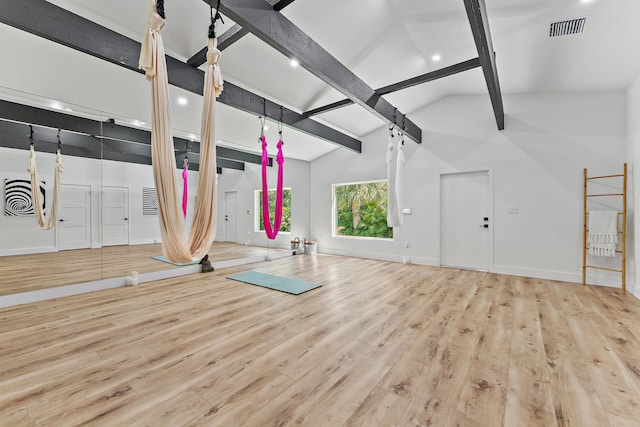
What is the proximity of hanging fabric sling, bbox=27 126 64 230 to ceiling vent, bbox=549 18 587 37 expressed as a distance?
581 centimetres

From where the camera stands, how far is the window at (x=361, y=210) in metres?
6.13

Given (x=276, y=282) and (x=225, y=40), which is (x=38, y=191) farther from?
(x=276, y=282)

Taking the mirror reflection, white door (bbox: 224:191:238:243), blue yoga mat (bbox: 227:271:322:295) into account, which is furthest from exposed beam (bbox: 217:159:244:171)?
blue yoga mat (bbox: 227:271:322:295)

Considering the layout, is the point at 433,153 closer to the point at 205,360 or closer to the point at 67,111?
the point at 205,360

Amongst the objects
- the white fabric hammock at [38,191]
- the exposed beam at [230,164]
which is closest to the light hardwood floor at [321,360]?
the white fabric hammock at [38,191]

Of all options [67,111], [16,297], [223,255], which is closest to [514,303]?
[223,255]

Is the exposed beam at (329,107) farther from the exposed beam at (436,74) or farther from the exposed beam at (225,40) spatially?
the exposed beam at (225,40)

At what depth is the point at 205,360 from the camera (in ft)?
6.21

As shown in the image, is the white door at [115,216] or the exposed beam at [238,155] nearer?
the white door at [115,216]

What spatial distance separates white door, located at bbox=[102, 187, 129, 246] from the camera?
146 inches

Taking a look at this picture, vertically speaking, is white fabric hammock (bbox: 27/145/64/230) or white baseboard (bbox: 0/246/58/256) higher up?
white fabric hammock (bbox: 27/145/64/230)

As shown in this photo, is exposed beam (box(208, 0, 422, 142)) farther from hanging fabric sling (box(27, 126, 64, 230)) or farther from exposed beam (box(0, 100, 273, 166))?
hanging fabric sling (box(27, 126, 64, 230))

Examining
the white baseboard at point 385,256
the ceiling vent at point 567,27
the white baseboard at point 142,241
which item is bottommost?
the white baseboard at point 385,256

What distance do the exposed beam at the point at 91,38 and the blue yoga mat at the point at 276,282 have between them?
2.56m
